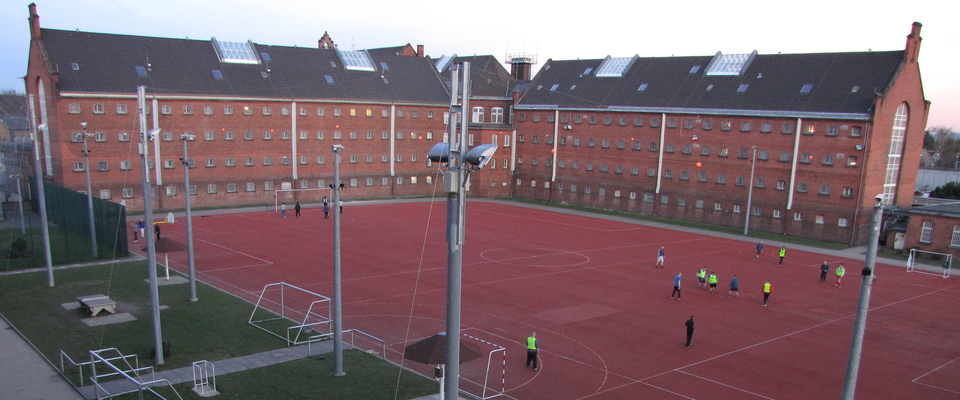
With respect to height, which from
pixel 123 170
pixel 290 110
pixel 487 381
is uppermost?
pixel 290 110

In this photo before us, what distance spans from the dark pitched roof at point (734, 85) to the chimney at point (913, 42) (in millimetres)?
484

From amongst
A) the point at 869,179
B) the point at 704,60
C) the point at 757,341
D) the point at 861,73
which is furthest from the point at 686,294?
the point at 704,60

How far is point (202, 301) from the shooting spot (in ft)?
72.3

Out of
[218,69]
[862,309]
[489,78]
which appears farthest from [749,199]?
[218,69]

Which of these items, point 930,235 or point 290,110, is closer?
point 930,235

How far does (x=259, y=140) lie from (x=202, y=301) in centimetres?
2950

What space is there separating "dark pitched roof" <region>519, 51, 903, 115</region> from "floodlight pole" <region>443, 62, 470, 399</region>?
40.0 m

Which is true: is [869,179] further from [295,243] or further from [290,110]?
[290,110]

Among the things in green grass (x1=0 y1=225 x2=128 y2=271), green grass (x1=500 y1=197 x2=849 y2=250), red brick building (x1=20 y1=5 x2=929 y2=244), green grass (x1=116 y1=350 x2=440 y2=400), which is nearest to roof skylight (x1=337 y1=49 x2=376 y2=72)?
red brick building (x1=20 y1=5 x2=929 y2=244)

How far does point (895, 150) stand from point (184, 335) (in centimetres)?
4420

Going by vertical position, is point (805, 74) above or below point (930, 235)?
above

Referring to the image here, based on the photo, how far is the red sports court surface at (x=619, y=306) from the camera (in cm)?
1689

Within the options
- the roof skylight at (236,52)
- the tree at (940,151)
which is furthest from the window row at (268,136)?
the tree at (940,151)

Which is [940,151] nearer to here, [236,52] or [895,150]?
[895,150]
